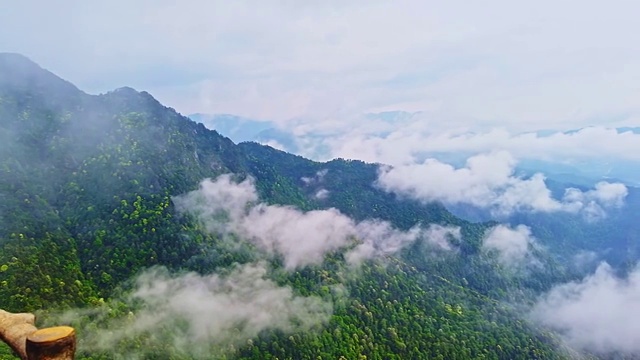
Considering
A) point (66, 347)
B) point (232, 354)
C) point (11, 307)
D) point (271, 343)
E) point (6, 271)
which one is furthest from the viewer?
point (271, 343)

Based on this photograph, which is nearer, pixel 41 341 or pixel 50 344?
pixel 41 341

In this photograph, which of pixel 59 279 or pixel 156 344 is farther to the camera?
pixel 59 279

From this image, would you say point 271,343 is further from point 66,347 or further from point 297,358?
point 66,347

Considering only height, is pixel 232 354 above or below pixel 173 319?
below

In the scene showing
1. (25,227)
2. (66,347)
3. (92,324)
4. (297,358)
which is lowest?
(297,358)

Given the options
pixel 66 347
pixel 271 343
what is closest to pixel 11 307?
pixel 271 343

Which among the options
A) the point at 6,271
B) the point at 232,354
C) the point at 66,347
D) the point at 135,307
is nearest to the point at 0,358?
the point at 6,271

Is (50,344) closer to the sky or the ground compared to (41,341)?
closer to the ground

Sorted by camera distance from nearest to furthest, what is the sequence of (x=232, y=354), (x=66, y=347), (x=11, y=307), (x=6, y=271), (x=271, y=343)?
(x=66, y=347) → (x=11, y=307) → (x=6, y=271) → (x=232, y=354) → (x=271, y=343)
